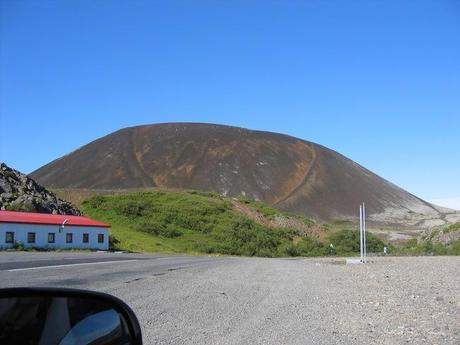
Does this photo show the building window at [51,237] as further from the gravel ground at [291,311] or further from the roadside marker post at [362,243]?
the gravel ground at [291,311]

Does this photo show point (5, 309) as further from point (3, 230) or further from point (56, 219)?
point (56, 219)

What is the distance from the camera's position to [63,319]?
2.86m

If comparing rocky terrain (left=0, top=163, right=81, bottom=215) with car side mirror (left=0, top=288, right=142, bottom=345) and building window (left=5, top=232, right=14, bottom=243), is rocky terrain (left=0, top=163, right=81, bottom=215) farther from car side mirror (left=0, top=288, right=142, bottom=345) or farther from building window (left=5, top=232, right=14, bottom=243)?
car side mirror (left=0, top=288, right=142, bottom=345)

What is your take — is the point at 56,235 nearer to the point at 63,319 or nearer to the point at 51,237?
the point at 51,237

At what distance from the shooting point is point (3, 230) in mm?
41312

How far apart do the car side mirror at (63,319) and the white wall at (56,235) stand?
40968mm

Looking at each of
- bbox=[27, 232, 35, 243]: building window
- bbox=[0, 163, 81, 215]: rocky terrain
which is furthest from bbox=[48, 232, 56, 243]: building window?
bbox=[0, 163, 81, 215]: rocky terrain

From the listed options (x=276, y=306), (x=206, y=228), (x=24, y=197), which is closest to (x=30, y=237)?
(x=24, y=197)

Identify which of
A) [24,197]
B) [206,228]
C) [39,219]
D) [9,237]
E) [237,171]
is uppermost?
[237,171]

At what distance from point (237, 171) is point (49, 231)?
73.8 m

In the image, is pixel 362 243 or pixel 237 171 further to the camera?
pixel 237 171

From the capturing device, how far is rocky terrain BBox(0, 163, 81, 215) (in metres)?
50.4

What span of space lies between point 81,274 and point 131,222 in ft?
166

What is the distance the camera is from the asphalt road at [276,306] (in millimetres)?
8820
